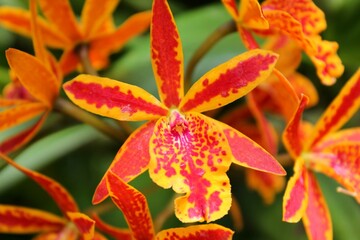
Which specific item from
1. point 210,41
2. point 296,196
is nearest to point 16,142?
point 210,41

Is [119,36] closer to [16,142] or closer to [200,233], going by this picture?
[16,142]

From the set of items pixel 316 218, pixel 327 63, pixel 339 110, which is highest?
pixel 327 63

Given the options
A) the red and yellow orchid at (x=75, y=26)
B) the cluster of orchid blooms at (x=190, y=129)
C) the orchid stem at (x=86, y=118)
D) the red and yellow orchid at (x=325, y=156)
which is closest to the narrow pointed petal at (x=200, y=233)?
the cluster of orchid blooms at (x=190, y=129)

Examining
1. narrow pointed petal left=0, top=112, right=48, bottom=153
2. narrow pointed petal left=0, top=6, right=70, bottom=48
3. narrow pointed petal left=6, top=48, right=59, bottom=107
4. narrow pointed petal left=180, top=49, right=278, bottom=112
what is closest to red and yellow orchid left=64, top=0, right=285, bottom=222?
narrow pointed petal left=180, top=49, right=278, bottom=112

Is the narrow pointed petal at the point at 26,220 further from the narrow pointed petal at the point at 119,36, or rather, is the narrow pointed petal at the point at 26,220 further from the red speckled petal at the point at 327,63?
the red speckled petal at the point at 327,63

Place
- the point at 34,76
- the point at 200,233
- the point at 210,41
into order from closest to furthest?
the point at 200,233 → the point at 34,76 → the point at 210,41

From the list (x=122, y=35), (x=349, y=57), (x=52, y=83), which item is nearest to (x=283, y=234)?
(x=349, y=57)
